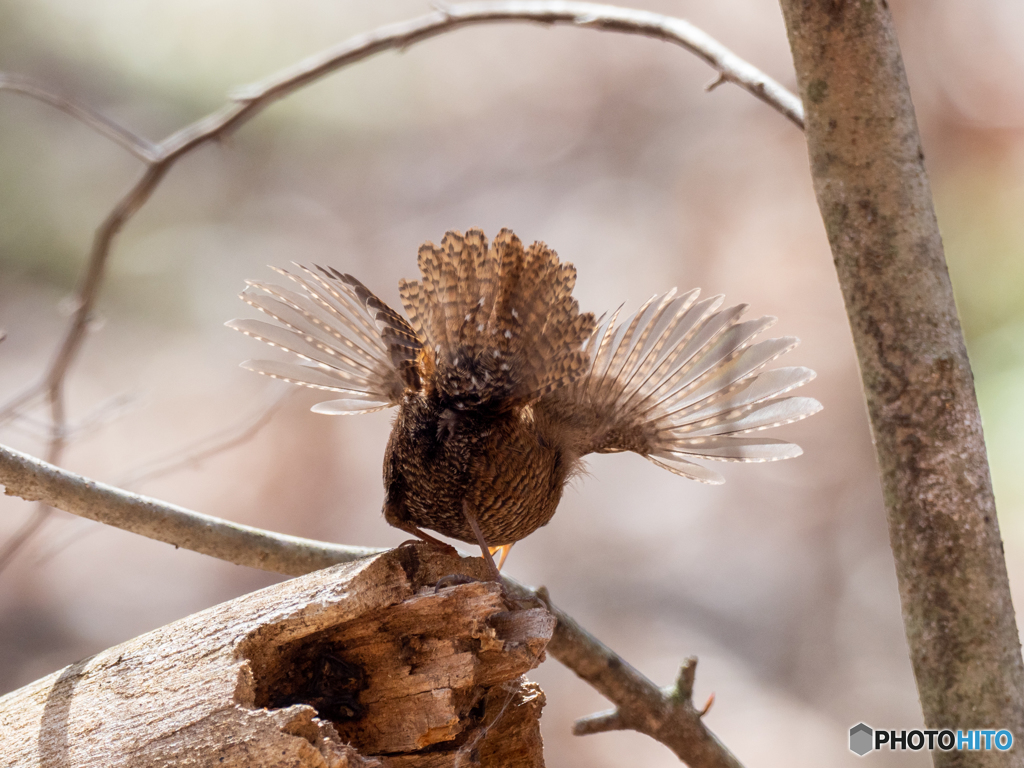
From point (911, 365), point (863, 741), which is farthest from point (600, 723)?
point (911, 365)

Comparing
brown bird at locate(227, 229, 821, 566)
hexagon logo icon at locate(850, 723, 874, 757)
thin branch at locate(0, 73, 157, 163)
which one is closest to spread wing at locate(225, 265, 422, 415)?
brown bird at locate(227, 229, 821, 566)

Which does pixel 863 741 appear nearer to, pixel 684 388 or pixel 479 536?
pixel 684 388

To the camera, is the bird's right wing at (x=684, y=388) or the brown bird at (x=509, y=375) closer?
the brown bird at (x=509, y=375)

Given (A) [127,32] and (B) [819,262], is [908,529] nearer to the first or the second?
(B) [819,262]

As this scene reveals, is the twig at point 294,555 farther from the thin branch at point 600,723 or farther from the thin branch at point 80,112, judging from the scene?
the thin branch at point 80,112

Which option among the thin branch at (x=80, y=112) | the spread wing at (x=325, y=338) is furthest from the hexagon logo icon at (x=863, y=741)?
the thin branch at (x=80, y=112)

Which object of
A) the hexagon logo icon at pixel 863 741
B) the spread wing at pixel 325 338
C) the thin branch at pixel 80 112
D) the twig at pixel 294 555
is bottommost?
the hexagon logo icon at pixel 863 741

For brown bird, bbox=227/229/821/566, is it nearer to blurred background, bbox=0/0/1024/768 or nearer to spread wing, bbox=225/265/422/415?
spread wing, bbox=225/265/422/415

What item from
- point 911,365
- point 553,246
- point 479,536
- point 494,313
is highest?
point 553,246
